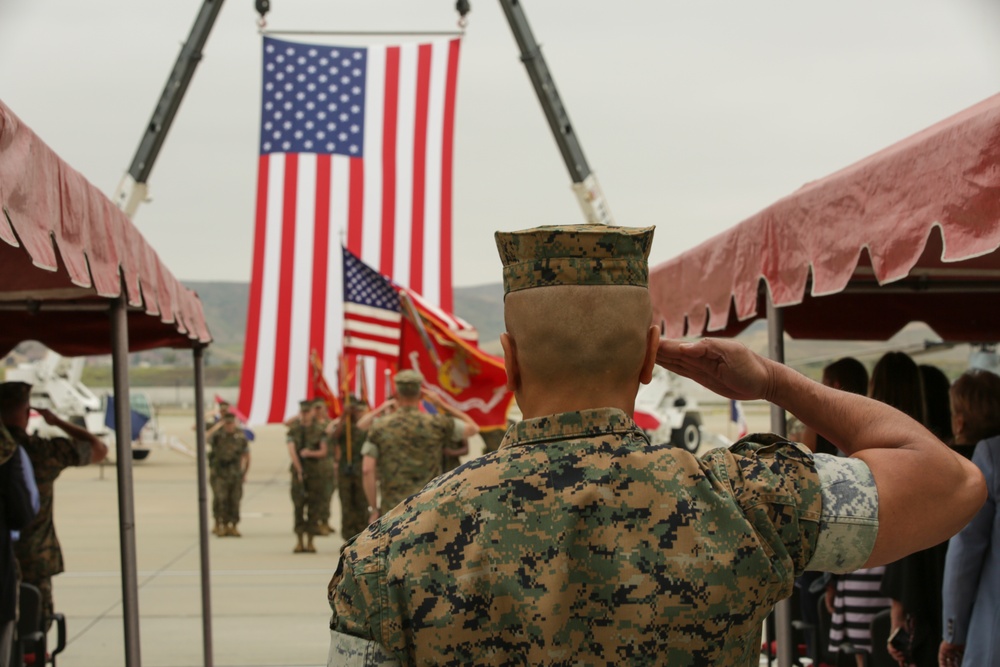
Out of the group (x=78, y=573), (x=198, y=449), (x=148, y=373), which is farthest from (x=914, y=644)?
(x=148, y=373)

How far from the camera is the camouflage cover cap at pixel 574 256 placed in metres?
1.79

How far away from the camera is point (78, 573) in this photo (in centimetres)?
1266

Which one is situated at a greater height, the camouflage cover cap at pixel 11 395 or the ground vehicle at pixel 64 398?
the camouflage cover cap at pixel 11 395

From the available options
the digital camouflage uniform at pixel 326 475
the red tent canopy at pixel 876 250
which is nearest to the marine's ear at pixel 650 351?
the red tent canopy at pixel 876 250

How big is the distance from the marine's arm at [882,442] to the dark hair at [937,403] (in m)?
3.44

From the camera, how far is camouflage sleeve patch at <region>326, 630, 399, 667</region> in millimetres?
1685

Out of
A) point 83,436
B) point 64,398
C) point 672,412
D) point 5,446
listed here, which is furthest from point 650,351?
point 64,398

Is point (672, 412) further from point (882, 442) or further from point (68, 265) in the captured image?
point (882, 442)

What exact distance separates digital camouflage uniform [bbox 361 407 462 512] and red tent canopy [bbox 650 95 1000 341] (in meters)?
2.83

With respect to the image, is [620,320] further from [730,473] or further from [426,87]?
[426,87]

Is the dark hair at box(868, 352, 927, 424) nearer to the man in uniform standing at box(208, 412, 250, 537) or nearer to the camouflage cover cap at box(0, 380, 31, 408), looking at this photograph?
the camouflage cover cap at box(0, 380, 31, 408)

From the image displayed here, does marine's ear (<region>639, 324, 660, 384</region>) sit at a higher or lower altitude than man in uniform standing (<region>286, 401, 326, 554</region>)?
higher

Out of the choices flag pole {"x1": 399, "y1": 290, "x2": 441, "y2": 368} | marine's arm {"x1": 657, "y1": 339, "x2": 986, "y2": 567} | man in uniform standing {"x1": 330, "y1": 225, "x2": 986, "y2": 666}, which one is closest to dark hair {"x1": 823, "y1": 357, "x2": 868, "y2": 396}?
marine's arm {"x1": 657, "y1": 339, "x2": 986, "y2": 567}

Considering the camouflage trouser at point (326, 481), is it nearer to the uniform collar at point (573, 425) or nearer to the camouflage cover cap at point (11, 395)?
the camouflage cover cap at point (11, 395)
